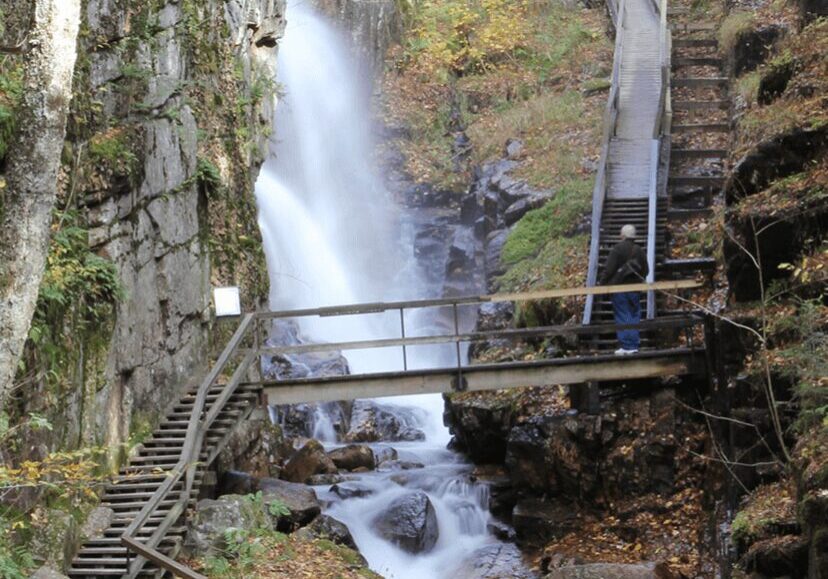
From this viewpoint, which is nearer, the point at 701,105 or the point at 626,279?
the point at 626,279

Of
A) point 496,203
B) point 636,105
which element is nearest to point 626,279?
point 636,105

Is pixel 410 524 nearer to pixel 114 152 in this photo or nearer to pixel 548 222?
pixel 114 152

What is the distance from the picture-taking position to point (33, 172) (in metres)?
7.52

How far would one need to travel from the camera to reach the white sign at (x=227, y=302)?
15.3 metres

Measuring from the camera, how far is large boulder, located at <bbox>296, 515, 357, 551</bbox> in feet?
48.0

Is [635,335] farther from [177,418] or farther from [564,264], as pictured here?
[177,418]

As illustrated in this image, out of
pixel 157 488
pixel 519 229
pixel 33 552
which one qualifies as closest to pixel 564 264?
pixel 519 229

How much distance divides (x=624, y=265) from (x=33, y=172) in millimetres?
9586

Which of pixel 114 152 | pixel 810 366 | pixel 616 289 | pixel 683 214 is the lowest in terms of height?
pixel 810 366

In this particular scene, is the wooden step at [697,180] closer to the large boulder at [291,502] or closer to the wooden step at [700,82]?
the wooden step at [700,82]

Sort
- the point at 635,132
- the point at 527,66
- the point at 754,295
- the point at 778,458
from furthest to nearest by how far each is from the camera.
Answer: the point at 527,66 < the point at 635,132 < the point at 754,295 < the point at 778,458

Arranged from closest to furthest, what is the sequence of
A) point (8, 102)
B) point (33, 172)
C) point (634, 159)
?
point (33, 172), point (8, 102), point (634, 159)

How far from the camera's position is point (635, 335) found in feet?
50.8

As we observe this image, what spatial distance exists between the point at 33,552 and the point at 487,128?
69.0 feet
